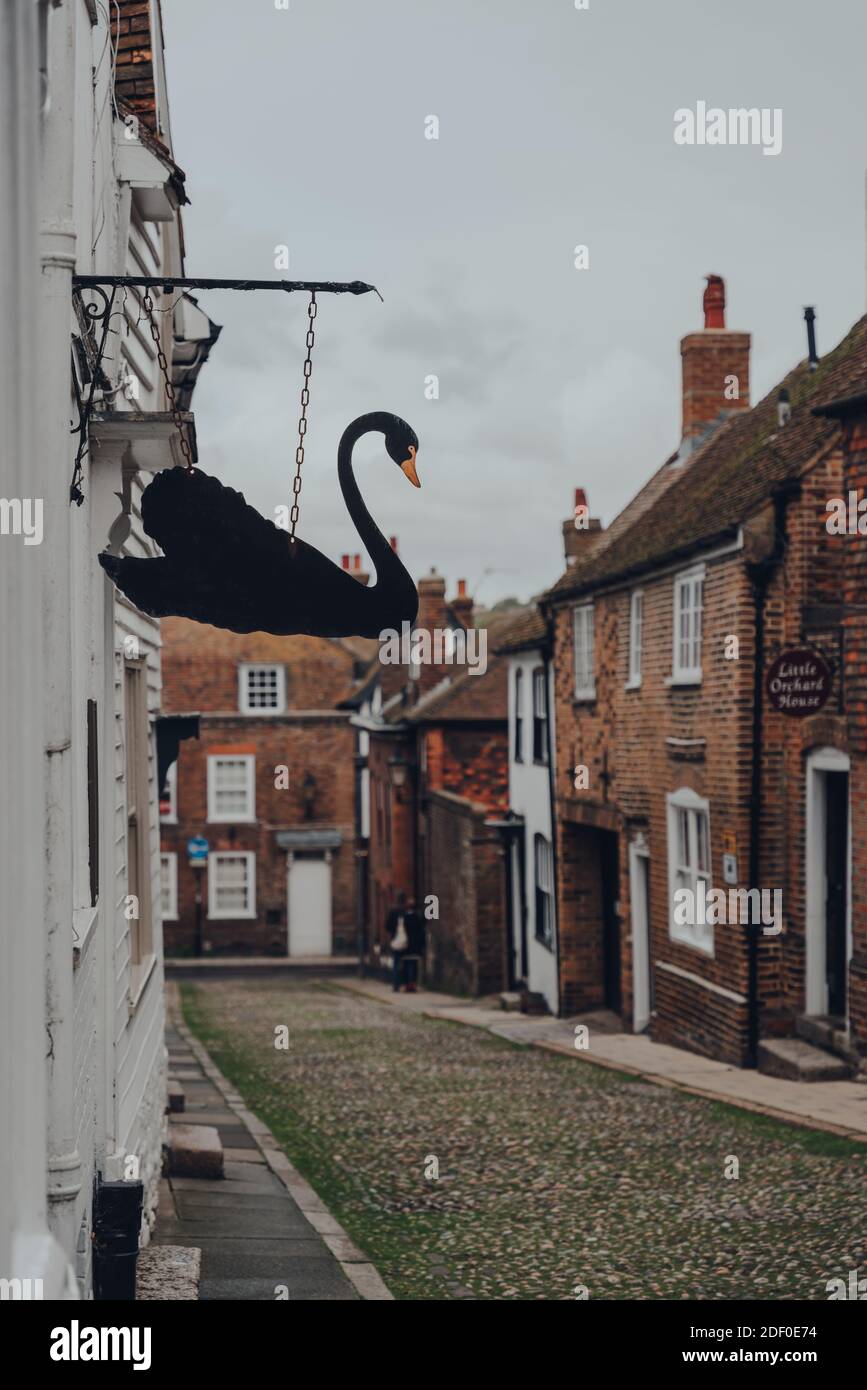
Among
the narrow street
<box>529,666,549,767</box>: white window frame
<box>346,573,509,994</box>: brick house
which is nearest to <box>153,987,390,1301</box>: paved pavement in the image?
the narrow street

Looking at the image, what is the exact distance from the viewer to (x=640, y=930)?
21016 millimetres

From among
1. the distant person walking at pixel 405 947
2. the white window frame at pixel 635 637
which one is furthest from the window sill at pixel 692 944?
the distant person walking at pixel 405 947

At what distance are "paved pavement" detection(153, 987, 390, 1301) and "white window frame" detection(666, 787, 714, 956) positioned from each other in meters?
6.29

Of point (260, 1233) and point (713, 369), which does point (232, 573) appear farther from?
point (713, 369)

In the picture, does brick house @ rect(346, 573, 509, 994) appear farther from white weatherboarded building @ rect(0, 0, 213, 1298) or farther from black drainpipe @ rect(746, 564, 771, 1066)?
white weatherboarded building @ rect(0, 0, 213, 1298)

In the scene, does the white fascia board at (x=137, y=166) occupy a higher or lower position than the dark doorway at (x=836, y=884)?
higher

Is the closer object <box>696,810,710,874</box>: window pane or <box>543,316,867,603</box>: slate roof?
<box>543,316,867,603</box>: slate roof

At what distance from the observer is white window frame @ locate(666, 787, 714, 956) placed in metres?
17.2

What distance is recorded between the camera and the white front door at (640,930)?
20844mm

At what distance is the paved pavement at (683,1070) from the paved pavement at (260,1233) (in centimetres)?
423

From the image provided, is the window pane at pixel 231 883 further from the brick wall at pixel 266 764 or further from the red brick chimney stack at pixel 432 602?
the red brick chimney stack at pixel 432 602
